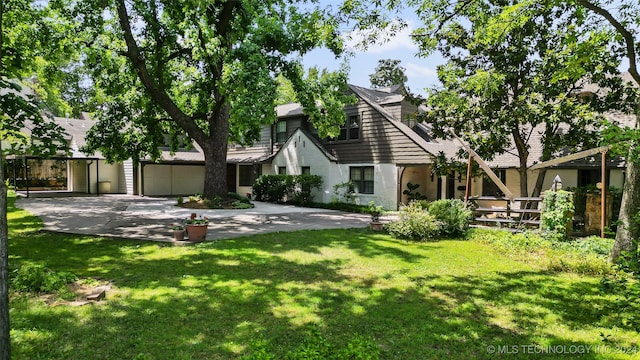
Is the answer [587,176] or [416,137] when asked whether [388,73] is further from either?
[587,176]

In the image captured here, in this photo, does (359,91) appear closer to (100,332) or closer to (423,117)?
(423,117)

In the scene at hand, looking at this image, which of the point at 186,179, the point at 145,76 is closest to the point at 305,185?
the point at 145,76

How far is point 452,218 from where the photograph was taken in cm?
1172

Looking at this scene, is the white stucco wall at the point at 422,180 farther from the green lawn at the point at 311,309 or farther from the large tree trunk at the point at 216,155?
the green lawn at the point at 311,309

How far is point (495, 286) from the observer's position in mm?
6602

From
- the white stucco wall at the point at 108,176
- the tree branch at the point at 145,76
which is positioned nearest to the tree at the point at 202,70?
the tree branch at the point at 145,76

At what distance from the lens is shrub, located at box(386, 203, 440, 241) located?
36.4 ft

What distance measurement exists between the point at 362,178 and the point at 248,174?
1076 centimetres

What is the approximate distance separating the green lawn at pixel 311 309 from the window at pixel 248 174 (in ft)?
58.2

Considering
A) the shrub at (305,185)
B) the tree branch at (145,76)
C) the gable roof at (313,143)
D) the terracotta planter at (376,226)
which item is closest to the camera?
the terracotta planter at (376,226)

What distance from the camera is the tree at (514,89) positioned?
40.3 ft

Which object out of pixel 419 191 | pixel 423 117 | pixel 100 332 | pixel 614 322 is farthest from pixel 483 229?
pixel 100 332

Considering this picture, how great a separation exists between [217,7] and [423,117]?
1122 cm

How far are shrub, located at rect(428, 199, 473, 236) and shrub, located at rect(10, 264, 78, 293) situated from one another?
9.73 meters
